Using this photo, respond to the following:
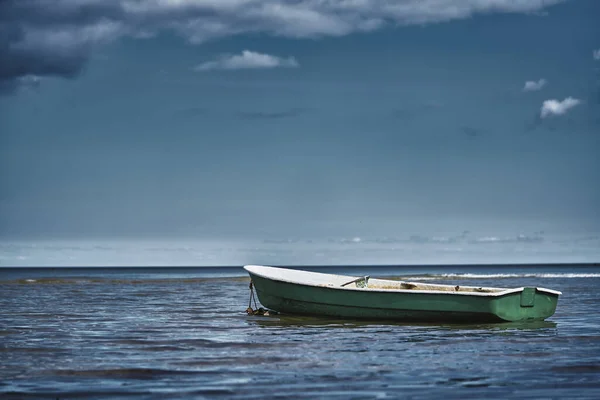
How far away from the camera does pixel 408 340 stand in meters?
Answer: 20.2

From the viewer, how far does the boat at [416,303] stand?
23609 millimetres

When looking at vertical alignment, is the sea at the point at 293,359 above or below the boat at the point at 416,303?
below

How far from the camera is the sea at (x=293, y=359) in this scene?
1294cm

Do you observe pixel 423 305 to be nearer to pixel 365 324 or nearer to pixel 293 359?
pixel 365 324

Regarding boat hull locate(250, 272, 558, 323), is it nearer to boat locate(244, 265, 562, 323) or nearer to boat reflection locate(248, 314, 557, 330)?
boat locate(244, 265, 562, 323)

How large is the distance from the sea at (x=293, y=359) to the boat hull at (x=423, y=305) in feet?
1.26

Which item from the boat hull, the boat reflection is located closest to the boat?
the boat hull

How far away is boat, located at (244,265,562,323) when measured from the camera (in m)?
23.6

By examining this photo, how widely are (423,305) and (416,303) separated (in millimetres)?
219

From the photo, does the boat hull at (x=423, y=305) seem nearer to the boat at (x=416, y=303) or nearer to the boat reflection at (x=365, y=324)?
the boat at (x=416, y=303)

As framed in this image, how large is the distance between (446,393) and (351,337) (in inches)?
342

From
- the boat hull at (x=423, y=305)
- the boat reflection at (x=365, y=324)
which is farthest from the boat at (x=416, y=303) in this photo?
the boat reflection at (x=365, y=324)

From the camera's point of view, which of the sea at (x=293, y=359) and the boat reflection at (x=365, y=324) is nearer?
the sea at (x=293, y=359)

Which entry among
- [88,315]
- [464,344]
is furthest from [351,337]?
[88,315]
